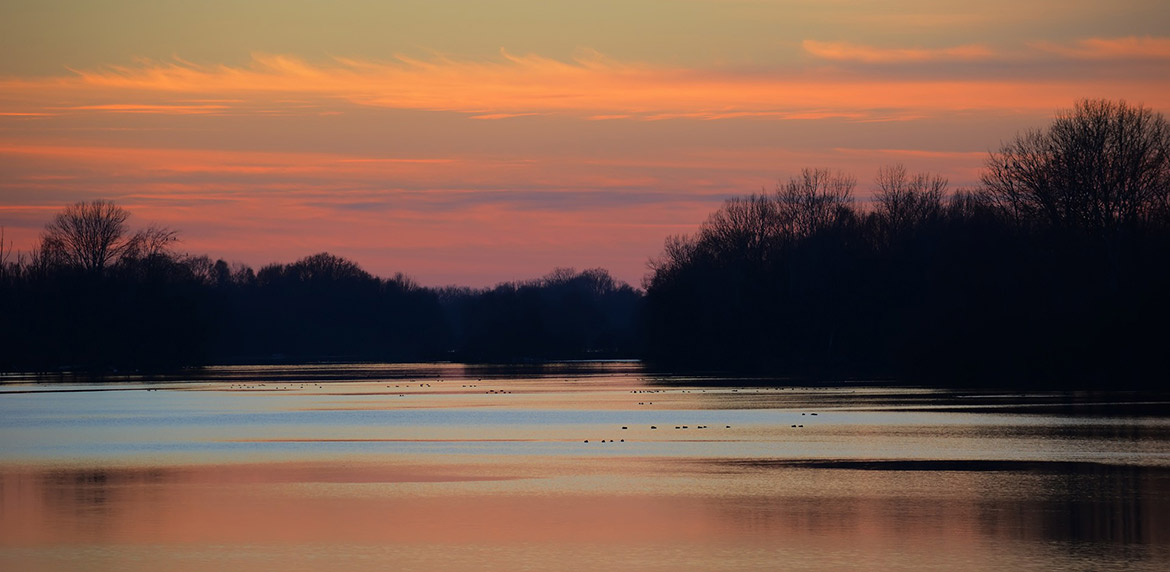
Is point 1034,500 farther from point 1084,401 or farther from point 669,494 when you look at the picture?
point 1084,401

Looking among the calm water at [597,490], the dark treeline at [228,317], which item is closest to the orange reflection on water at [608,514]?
the calm water at [597,490]

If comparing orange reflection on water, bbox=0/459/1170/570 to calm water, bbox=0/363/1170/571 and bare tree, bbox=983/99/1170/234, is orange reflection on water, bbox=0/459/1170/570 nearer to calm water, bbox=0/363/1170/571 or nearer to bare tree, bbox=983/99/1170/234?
calm water, bbox=0/363/1170/571

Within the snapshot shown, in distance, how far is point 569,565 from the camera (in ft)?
50.2

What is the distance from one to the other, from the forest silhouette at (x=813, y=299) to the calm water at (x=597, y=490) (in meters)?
20.4

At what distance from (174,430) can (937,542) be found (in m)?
24.9

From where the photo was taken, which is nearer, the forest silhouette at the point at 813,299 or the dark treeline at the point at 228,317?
the forest silhouette at the point at 813,299

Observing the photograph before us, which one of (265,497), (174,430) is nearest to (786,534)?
(265,497)

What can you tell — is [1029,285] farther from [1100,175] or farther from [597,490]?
[597,490]

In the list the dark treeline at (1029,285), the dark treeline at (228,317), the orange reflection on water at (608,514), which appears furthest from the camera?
the dark treeline at (228,317)

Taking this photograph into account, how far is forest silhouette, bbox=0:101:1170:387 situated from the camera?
6400 cm

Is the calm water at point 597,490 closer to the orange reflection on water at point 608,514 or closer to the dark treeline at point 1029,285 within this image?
the orange reflection on water at point 608,514

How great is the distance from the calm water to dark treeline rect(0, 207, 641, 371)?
65.1 meters

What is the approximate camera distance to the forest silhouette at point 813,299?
6400 cm

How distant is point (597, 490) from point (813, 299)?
76.1m
